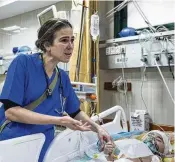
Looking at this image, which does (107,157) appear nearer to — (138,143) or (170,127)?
(138,143)

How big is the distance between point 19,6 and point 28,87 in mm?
2844

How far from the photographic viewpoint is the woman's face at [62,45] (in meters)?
1.64

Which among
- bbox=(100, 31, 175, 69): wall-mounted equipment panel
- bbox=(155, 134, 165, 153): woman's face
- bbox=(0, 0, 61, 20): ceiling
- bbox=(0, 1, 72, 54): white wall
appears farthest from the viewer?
bbox=(0, 1, 72, 54): white wall

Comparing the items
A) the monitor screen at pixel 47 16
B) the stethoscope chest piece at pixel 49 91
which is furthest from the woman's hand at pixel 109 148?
the monitor screen at pixel 47 16

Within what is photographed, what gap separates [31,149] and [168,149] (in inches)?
48.1

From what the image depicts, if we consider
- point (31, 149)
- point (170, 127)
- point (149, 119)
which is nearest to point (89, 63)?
point (149, 119)

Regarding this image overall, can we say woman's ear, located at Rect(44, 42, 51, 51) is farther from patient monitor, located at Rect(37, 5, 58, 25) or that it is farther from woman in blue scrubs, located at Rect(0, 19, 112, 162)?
patient monitor, located at Rect(37, 5, 58, 25)

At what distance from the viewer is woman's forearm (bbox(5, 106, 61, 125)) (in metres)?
1.38

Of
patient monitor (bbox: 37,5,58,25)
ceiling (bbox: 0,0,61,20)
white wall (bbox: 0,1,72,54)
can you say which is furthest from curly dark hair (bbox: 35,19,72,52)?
white wall (bbox: 0,1,72,54)

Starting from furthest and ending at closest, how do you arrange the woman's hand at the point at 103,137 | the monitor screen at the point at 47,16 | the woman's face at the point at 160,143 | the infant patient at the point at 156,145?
the monitor screen at the point at 47,16 → the woman's face at the point at 160,143 → the infant patient at the point at 156,145 → the woman's hand at the point at 103,137

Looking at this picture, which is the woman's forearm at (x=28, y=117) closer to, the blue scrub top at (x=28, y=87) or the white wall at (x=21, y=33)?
the blue scrub top at (x=28, y=87)

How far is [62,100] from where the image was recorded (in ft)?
5.85

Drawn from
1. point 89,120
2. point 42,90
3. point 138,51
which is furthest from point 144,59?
point 42,90

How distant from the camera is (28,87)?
154 cm
